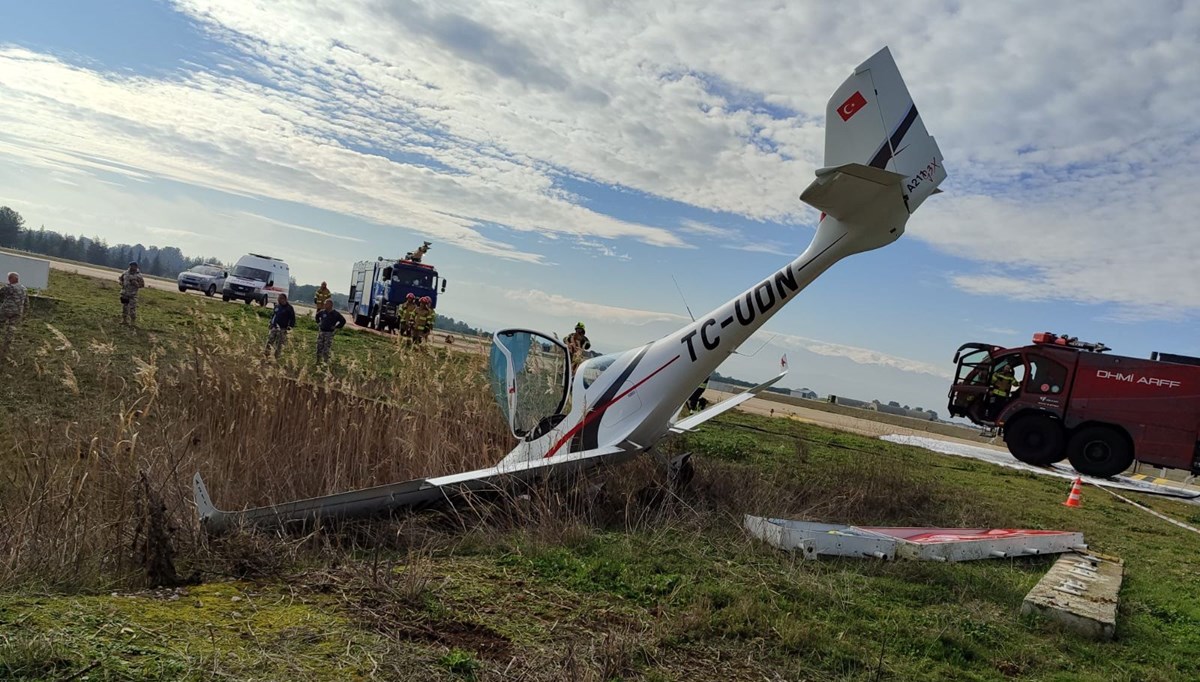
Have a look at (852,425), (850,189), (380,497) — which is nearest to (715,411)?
(850,189)

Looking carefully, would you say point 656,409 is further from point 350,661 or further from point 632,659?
point 350,661

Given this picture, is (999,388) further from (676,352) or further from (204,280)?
(204,280)

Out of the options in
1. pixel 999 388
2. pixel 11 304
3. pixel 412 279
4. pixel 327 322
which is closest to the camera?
pixel 11 304

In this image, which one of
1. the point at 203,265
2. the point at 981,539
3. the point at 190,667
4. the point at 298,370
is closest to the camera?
the point at 190,667

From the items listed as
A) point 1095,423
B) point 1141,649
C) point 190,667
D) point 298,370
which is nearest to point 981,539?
point 1141,649

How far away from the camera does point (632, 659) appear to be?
3180mm

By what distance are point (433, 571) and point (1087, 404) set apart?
1644 centimetres

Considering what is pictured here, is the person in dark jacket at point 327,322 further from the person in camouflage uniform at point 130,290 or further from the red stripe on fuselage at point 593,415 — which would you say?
the red stripe on fuselage at point 593,415

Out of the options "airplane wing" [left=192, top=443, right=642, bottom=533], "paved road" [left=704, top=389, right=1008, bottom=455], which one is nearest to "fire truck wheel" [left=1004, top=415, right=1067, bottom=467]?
"paved road" [left=704, top=389, right=1008, bottom=455]

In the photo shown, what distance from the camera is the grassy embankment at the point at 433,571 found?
2961 millimetres

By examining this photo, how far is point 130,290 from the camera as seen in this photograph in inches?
597

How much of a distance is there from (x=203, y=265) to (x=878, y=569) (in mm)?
38979

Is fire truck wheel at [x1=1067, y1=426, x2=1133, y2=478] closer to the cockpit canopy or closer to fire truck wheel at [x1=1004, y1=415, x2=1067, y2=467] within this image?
fire truck wheel at [x1=1004, y1=415, x2=1067, y2=467]

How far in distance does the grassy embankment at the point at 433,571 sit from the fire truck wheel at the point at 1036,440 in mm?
8648
